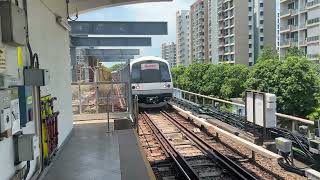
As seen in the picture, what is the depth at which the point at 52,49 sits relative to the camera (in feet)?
27.3

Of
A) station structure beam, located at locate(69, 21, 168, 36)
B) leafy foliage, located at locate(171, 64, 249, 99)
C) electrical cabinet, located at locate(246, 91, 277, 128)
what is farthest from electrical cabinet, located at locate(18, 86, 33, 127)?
leafy foliage, located at locate(171, 64, 249, 99)

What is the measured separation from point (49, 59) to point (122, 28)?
1441 cm

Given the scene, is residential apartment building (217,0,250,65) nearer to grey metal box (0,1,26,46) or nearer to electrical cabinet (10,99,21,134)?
electrical cabinet (10,99,21,134)

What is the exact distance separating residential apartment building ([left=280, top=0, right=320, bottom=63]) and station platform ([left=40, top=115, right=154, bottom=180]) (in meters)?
44.9

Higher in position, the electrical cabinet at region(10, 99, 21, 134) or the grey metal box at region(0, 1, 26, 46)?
the grey metal box at region(0, 1, 26, 46)

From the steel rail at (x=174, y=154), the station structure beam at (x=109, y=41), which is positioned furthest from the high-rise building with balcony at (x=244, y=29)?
the steel rail at (x=174, y=154)

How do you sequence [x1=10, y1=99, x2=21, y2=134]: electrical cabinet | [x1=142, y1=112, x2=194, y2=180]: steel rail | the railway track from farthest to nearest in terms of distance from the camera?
the railway track, [x1=142, y1=112, x2=194, y2=180]: steel rail, [x1=10, y1=99, x2=21, y2=134]: electrical cabinet

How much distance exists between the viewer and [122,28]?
72.3ft

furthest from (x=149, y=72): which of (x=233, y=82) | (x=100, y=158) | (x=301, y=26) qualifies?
(x=301, y=26)

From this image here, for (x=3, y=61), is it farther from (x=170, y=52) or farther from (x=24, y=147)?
(x=170, y=52)

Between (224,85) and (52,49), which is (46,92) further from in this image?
(224,85)

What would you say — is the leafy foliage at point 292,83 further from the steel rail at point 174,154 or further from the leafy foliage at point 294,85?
the steel rail at point 174,154

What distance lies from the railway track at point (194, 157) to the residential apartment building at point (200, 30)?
100250 millimetres

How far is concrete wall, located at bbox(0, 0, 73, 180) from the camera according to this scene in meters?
5.07
